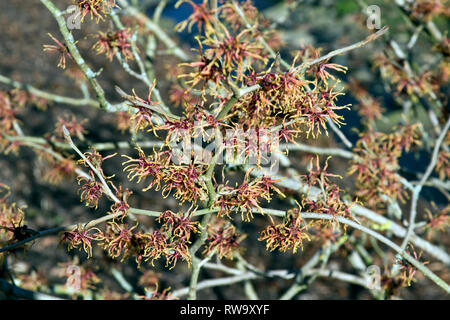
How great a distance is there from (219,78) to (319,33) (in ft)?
31.5

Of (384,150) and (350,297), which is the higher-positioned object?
(384,150)

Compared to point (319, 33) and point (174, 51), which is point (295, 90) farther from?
point (319, 33)

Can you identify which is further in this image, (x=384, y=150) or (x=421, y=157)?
(x=421, y=157)

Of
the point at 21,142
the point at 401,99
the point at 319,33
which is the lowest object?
the point at 21,142

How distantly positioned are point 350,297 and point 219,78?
5046mm

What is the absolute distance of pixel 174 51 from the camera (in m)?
3.82

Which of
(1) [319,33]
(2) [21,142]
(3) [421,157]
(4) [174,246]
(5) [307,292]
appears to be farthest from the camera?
(1) [319,33]

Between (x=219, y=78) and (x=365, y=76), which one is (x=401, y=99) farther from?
(x=365, y=76)
